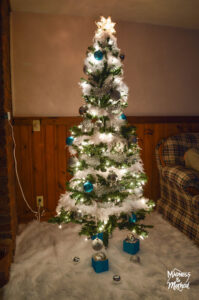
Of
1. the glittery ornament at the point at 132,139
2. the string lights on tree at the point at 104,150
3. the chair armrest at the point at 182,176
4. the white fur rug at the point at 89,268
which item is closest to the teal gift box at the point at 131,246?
the white fur rug at the point at 89,268

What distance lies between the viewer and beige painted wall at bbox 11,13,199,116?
2.75 metres

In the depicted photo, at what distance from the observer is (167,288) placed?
1759 millimetres

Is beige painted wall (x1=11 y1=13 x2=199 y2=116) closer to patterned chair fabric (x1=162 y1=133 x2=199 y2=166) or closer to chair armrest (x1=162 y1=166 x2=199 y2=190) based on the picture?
patterned chair fabric (x1=162 y1=133 x2=199 y2=166)

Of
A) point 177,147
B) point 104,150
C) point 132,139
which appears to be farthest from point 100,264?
point 177,147

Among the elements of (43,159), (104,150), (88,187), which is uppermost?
(104,150)

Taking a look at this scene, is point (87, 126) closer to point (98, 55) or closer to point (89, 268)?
point (98, 55)

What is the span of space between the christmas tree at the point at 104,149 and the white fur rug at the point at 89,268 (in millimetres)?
301

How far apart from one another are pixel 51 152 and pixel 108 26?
1.58 metres

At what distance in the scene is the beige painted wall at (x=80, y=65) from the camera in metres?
2.75

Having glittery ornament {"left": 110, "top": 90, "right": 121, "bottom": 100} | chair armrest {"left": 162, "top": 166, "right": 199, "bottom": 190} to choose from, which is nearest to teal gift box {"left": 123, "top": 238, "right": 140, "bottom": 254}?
chair armrest {"left": 162, "top": 166, "right": 199, "bottom": 190}

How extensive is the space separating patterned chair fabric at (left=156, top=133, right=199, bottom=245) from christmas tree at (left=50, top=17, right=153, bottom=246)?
24.0 inches

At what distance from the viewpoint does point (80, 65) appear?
289 centimetres

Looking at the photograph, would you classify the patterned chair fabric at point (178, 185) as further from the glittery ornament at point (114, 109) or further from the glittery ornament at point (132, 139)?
the glittery ornament at point (114, 109)

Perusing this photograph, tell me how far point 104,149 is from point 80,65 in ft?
4.68
